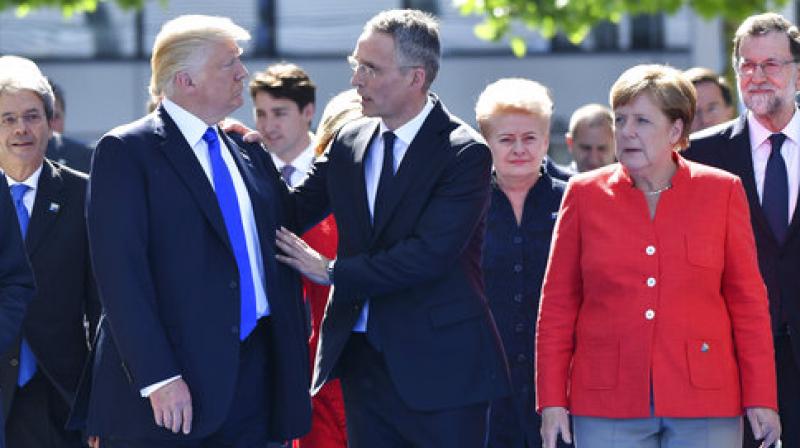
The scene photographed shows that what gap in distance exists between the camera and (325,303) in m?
6.98

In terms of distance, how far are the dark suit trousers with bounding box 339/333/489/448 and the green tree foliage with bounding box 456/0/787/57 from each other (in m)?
9.17

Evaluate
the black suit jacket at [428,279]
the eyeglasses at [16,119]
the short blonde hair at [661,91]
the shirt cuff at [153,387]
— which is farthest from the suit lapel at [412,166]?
the eyeglasses at [16,119]


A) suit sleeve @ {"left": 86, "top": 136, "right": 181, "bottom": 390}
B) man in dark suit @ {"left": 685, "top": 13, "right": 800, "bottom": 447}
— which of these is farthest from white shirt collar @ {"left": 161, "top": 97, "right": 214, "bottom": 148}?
man in dark suit @ {"left": 685, "top": 13, "right": 800, "bottom": 447}

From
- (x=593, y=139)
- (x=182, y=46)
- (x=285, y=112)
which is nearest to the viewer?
(x=182, y=46)

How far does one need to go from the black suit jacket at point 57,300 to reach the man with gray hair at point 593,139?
12.4 feet

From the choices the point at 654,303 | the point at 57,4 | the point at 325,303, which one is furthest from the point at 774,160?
the point at 57,4

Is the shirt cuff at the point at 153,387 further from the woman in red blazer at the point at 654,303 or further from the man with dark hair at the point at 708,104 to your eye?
the man with dark hair at the point at 708,104

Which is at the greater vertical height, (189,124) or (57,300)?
(189,124)

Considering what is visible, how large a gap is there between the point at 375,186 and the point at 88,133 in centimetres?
1469

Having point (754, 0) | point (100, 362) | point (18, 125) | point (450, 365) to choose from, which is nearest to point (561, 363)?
point (450, 365)

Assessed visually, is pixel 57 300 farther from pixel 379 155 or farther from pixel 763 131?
pixel 763 131

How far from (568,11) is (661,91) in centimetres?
966

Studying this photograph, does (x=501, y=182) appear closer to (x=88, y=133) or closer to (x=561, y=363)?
(x=561, y=363)

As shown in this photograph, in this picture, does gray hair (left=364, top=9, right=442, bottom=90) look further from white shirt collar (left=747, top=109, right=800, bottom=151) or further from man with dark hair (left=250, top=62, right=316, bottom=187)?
man with dark hair (left=250, top=62, right=316, bottom=187)
